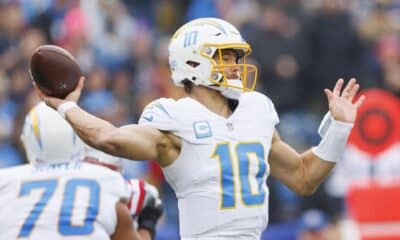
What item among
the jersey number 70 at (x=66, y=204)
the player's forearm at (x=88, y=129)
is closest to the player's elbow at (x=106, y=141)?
the player's forearm at (x=88, y=129)

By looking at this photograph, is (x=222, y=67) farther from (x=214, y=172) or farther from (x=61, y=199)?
(x=61, y=199)

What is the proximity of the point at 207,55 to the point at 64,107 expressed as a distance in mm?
763

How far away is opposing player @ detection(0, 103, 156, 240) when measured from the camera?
6.42 m

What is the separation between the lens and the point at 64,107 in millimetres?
6266

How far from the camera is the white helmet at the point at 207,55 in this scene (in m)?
6.57

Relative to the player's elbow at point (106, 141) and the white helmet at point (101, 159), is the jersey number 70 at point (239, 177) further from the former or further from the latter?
the white helmet at point (101, 159)

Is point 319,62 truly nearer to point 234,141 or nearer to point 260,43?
point 260,43

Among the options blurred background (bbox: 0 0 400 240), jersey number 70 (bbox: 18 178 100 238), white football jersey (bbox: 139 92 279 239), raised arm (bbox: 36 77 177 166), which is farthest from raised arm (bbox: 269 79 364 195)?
blurred background (bbox: 0 0 400 240)

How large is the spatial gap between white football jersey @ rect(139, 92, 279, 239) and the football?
39 centimetres

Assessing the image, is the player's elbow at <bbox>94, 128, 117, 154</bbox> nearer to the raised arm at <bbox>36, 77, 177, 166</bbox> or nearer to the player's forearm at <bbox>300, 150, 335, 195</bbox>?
the raised arm at <bbox>36, 77, 177, 166</bbox>

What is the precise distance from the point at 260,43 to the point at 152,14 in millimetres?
2560

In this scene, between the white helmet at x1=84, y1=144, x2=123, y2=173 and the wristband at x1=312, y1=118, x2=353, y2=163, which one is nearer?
the wristband at x1=312, y1=118, x2=353, y2=163

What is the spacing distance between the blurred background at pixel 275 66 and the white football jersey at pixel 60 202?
408 centimetres

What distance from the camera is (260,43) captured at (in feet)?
42.7
